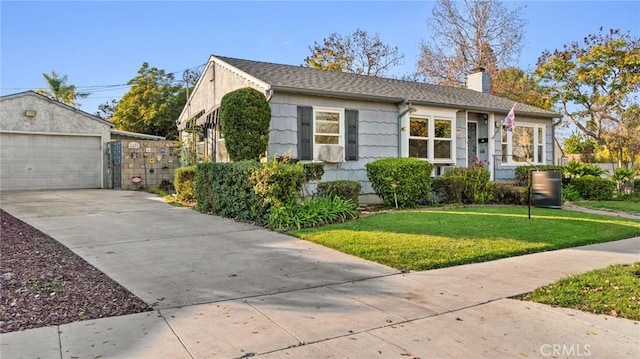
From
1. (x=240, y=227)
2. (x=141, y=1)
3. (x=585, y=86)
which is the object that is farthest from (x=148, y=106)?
(x=585, y=86)

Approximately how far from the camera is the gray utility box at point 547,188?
10883mm

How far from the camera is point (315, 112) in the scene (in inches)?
458

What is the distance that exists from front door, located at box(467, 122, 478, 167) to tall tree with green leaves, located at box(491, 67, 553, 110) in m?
9.97

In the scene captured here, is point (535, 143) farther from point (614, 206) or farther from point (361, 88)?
point (361, 88)

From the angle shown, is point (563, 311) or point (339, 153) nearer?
point (563, 311)

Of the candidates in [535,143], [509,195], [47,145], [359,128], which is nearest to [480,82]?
[535,143]

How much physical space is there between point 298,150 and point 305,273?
21.4 ft

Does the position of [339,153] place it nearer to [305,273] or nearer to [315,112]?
[315,112]

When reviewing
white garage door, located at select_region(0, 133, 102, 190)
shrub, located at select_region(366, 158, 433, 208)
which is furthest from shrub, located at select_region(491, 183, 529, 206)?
white garage door, located at select_region(0, 133, 102, 190)

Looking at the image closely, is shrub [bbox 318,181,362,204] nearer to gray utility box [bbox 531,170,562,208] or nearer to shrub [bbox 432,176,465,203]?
shrub [bbox 432,176,465,203]

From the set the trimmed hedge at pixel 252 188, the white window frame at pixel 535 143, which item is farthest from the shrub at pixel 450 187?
Answer: the trimmed hedge at pixel 252 188

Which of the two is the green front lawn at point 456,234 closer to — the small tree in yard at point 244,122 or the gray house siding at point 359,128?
the gray house siding at point 359,128

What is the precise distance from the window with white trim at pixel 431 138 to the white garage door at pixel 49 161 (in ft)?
43.0

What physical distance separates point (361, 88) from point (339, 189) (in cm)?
442
